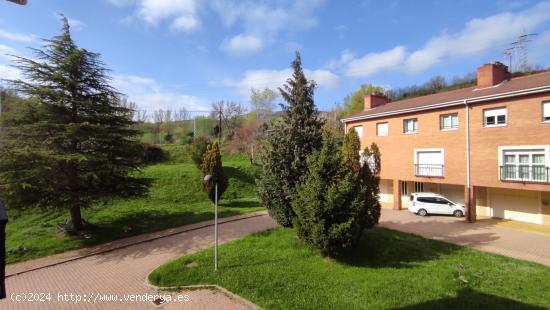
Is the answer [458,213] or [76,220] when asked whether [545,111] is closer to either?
[458,213]

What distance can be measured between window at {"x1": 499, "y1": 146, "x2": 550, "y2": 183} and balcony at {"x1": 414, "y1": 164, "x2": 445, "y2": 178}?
342cm

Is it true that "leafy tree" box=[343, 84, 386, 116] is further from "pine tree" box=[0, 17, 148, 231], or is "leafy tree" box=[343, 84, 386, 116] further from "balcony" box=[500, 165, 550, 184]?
"pine tree" box=[0, 17, 148, 231]

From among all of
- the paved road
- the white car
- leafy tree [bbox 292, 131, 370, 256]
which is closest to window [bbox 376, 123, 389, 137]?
the white car

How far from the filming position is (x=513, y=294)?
786 centimetres

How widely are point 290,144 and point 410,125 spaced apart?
13.9m

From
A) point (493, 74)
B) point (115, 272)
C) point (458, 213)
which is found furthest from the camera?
point (458, 213)

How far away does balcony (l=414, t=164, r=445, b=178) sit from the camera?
764 inches

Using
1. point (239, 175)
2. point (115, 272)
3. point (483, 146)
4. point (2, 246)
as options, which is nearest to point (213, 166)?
point (239, 175)

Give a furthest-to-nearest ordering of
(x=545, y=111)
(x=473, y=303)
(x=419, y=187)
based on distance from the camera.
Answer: (x=419, y=187) < (x=545, y=111) < (x=473, y=303)

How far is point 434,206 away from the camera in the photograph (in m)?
19.6

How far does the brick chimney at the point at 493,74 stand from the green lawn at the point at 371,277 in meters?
12.7

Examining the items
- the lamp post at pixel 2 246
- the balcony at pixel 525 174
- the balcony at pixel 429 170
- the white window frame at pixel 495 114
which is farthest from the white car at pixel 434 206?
the lamp post at pixel 2 246

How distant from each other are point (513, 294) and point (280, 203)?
7.59 metres

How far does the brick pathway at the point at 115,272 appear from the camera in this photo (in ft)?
25.4
